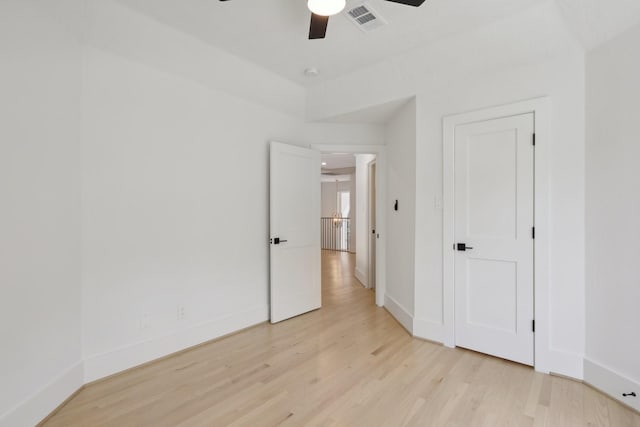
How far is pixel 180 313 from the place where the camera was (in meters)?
2.93

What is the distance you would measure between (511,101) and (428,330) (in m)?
2.29

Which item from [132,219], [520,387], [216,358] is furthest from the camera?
[216,358]

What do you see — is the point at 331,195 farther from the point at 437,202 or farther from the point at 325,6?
the point at 325,6

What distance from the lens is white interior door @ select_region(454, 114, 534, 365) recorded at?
8.54 feet

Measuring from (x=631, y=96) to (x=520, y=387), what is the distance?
2210mm

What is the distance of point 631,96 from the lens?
2.10 metres

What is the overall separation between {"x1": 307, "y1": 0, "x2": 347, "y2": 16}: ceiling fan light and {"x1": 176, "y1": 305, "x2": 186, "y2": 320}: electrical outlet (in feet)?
9.01

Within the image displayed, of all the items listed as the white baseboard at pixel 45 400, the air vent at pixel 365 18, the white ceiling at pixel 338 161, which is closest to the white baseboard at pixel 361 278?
the white ceiling at pixel 338 161

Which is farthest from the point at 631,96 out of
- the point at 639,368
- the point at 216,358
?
the point at 216,358

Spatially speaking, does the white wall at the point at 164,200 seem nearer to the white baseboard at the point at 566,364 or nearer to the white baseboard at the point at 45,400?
the white baseboard at the point at 45,400

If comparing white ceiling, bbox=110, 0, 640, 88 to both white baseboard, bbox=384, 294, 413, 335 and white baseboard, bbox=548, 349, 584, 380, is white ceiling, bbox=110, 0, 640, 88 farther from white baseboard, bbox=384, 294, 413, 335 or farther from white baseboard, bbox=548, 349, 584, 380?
white baseboard, bbox=384, 294, 413, 335

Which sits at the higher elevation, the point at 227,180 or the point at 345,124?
the point at 345,124

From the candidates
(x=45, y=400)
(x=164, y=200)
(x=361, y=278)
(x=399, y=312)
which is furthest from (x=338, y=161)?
(x=45, y=400)

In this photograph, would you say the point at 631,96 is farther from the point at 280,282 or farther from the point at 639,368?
the point at 280,282
